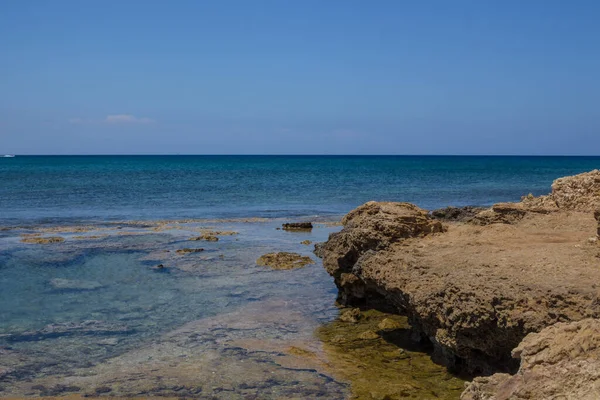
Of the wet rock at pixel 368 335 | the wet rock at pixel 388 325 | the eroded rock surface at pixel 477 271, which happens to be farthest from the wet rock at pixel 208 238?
the wet rock at pixel 368 335

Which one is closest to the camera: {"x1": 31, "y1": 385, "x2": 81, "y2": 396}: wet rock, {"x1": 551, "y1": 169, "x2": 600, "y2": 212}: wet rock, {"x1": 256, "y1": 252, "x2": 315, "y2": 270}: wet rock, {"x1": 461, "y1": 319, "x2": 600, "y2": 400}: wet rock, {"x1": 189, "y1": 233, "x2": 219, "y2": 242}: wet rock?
{"x1": 461, "y1": 319, "x2": 600, "y2": 400}: wet rock

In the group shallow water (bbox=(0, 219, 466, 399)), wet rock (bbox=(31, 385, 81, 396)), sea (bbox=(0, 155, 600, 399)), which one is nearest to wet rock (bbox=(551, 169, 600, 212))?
sea (bbox=(0, 155, 600, 399))

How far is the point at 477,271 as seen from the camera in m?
9.13

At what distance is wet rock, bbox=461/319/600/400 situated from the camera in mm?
4578

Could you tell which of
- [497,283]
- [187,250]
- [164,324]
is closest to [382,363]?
[497,283]

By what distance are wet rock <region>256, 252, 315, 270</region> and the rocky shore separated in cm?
364

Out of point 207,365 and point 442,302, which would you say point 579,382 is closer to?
point 442,302

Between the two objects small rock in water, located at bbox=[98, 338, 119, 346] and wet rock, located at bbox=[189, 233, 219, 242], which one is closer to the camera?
small rock in water, located at bbox=[98, 338, 119, 346]

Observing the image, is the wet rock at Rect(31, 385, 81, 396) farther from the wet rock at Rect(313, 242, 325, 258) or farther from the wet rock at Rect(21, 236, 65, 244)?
the wet rock at Rect(21, 236, 65, 244)

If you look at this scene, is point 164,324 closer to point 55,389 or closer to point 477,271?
point 55,389

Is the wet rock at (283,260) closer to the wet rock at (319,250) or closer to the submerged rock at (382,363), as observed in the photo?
the wet rock at (319,250)

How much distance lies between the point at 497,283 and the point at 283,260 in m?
10.5

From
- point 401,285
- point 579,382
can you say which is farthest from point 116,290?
point 579,382

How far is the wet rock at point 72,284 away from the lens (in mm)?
15836
